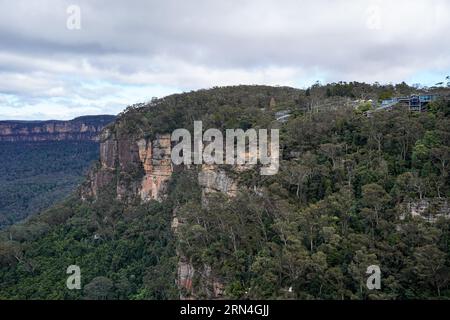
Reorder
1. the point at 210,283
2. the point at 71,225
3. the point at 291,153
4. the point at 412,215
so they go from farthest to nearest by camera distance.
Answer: the point at 71,225 < the point at 291,153 < the point at 210,283 < the point at 412,215

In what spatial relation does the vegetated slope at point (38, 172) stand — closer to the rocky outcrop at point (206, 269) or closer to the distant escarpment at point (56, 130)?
the distant escarpment at point (56, 130)

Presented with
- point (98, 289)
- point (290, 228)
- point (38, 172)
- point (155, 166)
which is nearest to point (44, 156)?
point (38, 172)

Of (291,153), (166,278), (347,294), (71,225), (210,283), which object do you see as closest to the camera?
(347,294)

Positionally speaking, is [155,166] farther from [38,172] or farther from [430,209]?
[38,172]

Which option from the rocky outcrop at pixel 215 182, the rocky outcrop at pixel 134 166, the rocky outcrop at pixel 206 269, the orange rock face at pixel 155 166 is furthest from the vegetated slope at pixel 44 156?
the rocky outcrop at pixel 206 269

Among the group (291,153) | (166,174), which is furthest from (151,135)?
(291,153)

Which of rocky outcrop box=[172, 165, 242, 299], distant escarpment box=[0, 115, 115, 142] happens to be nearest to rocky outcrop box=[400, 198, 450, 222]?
rocky outcrop box=[172, 165, 242, 299]

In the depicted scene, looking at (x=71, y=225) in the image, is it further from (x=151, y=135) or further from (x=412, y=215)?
(x=412, y=215)
